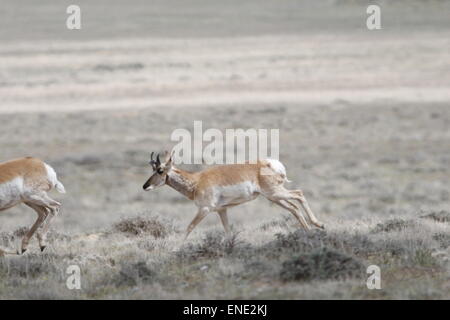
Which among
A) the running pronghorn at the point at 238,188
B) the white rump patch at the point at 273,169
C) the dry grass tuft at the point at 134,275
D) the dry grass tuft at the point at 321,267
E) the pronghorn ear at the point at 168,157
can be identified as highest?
the pronghorn ear at the point at 168,157

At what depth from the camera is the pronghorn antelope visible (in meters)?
10.8

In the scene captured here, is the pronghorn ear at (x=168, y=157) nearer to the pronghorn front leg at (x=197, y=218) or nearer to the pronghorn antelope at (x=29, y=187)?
the pronghorn front leg at (x=197, y=218)

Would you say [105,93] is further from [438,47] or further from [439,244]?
[439,244]

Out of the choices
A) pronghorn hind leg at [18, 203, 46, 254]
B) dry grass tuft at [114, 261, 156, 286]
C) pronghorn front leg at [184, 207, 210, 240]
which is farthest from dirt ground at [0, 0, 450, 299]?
pronghorn hind leg at [18, 203, 46, 254]

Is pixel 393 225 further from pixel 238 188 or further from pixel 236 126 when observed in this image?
pixel 236 126

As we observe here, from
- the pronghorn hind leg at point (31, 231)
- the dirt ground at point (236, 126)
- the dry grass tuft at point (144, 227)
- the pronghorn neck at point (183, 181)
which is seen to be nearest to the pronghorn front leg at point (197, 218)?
the dirt ground at point (236, 126)

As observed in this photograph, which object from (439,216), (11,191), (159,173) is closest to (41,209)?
(11,191)

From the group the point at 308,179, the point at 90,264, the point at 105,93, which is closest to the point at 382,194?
the point at 308,179

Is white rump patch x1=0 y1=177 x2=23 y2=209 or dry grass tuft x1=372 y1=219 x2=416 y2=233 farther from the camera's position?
dry grass tuft x1=372 y1=219 x2=416 y2=233

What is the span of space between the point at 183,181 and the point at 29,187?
1882 mm

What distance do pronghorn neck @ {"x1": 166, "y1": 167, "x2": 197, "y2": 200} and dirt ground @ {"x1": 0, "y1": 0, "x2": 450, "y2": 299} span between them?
0.55 meters

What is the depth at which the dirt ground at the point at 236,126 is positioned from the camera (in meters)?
9.30

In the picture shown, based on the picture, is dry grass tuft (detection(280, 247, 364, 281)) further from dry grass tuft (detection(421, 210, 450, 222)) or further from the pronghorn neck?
dry grass tuft (detection(421, 210, 450, 222))

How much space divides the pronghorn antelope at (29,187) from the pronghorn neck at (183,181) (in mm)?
1455
